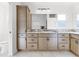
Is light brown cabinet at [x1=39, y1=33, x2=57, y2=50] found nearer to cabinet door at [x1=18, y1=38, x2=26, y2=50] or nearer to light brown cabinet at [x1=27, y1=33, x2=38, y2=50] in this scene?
light brown cabinet at [x1=27, y1=33, x2=38, y2=50]

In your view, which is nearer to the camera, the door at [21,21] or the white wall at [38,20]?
the door at [21,21]

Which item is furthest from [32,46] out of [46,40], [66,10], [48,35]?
[66,10]

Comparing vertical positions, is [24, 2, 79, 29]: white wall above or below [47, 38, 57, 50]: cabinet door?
above

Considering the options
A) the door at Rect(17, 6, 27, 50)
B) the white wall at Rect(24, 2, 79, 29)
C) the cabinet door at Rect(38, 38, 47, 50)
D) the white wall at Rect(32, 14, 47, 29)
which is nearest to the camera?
the door at Rect(17, 6, 27, 50)

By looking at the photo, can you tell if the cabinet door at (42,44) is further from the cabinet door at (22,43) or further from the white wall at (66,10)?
the white wall at (66,10)

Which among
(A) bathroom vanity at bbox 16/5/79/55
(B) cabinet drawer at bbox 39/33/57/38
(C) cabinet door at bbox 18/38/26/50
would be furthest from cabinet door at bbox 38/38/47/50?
(C) cabinet door at bbox 18/38/26/50

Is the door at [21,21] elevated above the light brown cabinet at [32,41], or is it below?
above

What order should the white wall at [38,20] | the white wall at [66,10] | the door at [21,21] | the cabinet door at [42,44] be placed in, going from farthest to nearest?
the white wall at [38,20] → the white wall at [66,10] → the cabinet door at [42,44] → the door at [21,21]

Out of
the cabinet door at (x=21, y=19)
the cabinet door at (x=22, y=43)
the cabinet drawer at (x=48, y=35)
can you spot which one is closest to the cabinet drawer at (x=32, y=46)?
the cabinet door at (x=22, y=43)

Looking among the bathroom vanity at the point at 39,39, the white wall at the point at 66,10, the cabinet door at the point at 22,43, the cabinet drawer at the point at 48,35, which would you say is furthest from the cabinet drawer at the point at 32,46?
the white wall at the point at 66,10

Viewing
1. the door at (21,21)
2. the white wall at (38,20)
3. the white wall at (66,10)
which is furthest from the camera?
the white wall at (38,20)

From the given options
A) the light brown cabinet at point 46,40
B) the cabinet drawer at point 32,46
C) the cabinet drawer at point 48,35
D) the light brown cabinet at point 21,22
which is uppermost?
the light brown cabinet at point 21,22

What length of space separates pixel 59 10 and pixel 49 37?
1.18 m

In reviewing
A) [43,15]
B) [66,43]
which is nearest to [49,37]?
[66,43]
